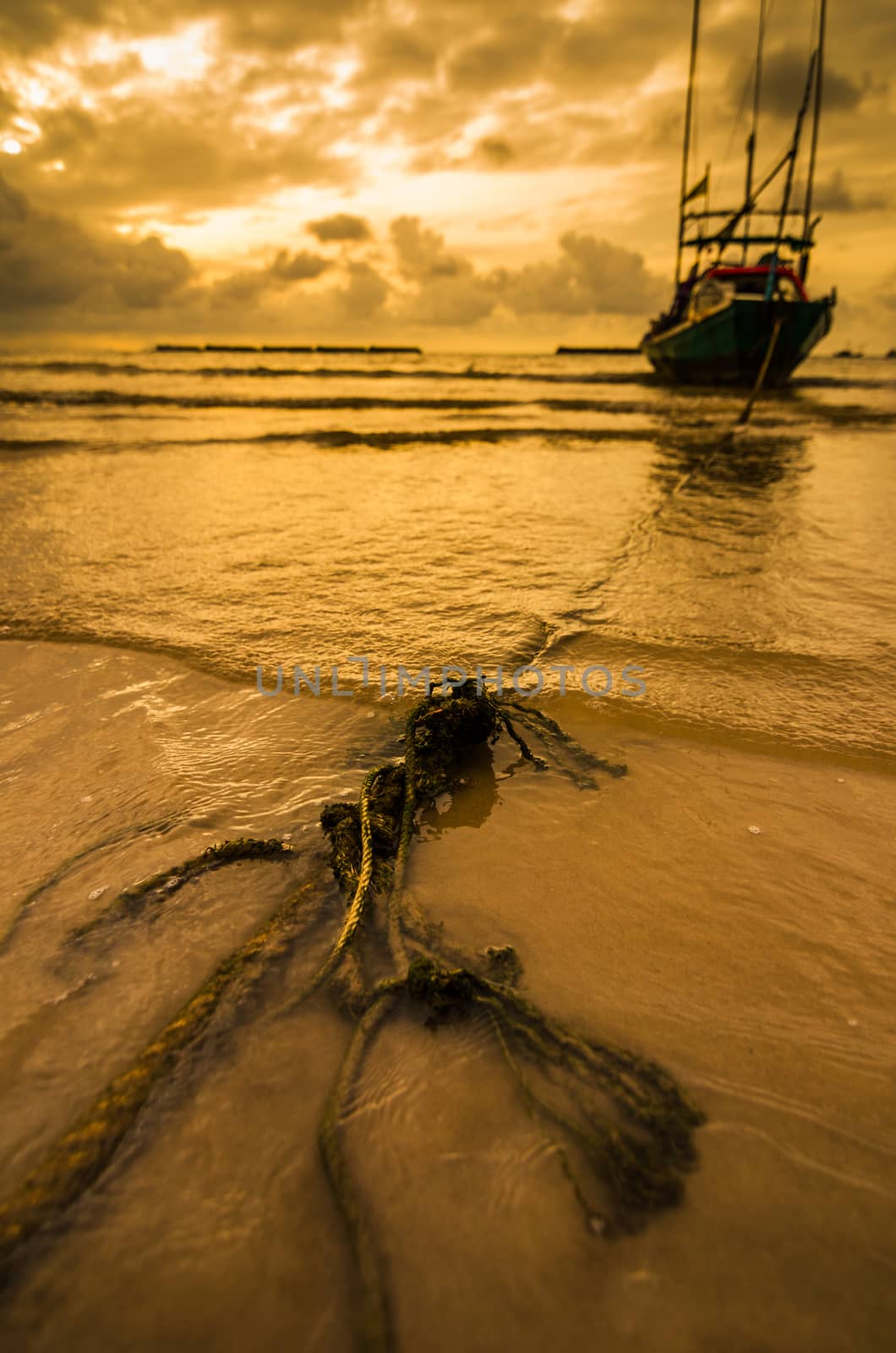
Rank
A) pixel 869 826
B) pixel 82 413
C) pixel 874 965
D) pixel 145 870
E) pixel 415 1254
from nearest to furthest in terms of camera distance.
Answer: pixel 415 1254 → pixel 874 965 → pixel 145 870 → pixel 869 826 → pixel 82 413

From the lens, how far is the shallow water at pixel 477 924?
117 cm

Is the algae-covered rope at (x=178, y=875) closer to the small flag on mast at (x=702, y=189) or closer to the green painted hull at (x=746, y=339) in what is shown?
the green painted hull at (x=746, y=339)

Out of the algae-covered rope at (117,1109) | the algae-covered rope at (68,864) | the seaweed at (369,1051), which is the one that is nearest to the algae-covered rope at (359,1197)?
the seaweed at (369,1051)

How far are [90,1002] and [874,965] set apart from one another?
211 cm

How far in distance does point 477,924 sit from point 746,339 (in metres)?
30.4

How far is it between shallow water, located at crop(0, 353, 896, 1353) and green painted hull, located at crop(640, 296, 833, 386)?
24.4m

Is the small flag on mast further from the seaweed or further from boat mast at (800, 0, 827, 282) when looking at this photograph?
the seaweed

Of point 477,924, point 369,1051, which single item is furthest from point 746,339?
point 369,1051

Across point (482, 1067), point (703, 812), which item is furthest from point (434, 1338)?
point (703, 812)

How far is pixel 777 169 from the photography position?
29.0 metres

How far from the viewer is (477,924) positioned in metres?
2.00

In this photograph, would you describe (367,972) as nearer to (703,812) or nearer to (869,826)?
(703,812)

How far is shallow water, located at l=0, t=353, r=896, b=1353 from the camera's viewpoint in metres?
1.17

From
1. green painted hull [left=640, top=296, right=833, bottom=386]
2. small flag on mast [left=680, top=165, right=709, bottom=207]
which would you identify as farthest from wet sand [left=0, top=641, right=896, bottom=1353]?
small flag on mast [left=680, top=165, right=709, bottom=207]
